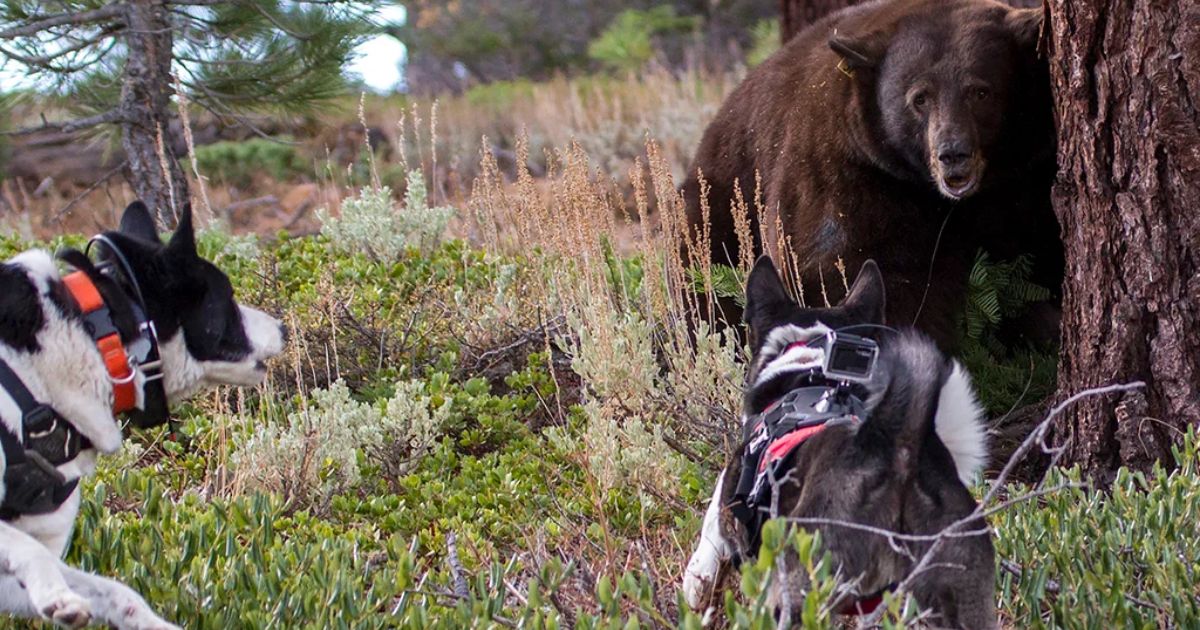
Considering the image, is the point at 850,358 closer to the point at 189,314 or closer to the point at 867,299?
the point at 867,299

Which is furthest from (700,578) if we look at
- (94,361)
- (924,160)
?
(924,160)

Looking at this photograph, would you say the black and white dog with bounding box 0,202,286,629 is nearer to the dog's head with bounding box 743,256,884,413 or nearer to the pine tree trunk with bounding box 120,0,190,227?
the dog's head with bounding box 743,256,884,413

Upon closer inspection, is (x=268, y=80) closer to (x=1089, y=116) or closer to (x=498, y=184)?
(x=498, y=184)

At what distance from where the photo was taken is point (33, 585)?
2887 millimetres

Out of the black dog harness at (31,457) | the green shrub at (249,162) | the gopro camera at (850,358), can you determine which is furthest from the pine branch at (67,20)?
the green shrub at (249,162)

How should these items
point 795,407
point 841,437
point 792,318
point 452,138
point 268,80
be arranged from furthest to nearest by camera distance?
point 452,138 → point 268,80 → point 792,318 → point 795,407 → point 841,437

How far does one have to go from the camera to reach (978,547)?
3.14 metres

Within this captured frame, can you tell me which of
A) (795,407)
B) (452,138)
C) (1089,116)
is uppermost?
(1089,116)

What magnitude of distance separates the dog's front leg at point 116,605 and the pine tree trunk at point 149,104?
4.20 meters

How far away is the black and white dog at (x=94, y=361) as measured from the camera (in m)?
3.28

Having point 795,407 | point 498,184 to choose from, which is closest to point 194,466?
point 498,184

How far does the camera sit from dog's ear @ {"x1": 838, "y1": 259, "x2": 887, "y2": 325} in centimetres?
395

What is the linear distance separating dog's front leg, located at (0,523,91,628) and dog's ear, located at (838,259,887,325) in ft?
7.05

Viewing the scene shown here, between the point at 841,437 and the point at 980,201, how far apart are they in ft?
8.04
